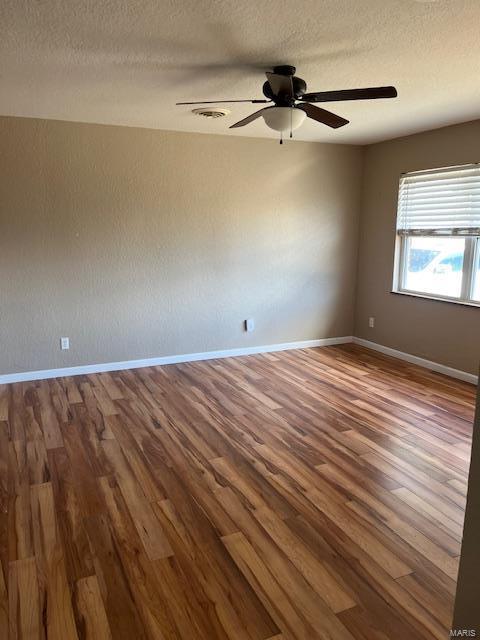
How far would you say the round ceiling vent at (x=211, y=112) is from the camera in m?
3.69

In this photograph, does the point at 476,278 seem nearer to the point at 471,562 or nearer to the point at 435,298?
the point at 435,298

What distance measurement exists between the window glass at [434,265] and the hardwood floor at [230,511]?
1.13 m

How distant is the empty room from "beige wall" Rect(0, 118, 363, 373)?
24 mm

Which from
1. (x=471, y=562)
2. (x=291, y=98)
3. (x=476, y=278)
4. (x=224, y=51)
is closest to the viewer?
(x=471, y=562)

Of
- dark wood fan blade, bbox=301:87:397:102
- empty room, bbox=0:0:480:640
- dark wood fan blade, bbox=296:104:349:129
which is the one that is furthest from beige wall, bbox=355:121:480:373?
dark wood fan blade, bbox=301:87:397:102

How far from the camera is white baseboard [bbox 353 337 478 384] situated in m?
4.50

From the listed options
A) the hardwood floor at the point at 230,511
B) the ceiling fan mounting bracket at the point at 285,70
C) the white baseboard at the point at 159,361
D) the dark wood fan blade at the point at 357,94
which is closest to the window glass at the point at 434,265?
the hardwood floor at the point at 230,511

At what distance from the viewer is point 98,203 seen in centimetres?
443

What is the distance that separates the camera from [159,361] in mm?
4945

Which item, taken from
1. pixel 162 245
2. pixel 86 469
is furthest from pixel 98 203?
pixel 86 469

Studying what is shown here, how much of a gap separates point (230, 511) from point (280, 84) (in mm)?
2339

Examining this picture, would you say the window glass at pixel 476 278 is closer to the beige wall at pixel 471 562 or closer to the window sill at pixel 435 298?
the window sill at pixel 435 298

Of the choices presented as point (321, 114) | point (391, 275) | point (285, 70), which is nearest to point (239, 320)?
point (391, 275)

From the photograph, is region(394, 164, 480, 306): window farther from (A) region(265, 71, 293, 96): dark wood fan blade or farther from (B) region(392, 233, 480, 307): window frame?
(A) region(265, 71, 293, 96): dark wood fan blade
